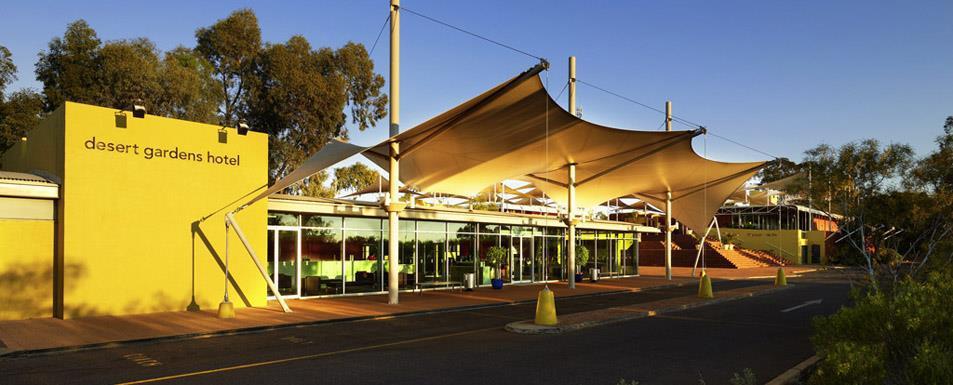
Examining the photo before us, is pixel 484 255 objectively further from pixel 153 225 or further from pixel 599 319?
pixel 153 225

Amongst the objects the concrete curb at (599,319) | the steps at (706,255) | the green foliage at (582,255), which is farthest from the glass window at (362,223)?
the steps at (706,255)

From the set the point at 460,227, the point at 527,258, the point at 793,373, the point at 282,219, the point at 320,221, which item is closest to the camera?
the point at 793,373

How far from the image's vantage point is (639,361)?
955 cm

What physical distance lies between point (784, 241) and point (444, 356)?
1997 inches

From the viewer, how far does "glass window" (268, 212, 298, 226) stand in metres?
18.0

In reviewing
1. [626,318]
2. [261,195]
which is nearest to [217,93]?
[261,195]

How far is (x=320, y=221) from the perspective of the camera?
19125 mm

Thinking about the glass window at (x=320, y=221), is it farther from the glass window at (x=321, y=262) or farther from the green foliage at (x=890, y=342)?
the green foliage at (x=890, y=342)

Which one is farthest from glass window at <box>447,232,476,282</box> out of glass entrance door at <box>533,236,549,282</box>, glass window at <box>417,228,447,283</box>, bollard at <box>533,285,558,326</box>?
bollard at <box>533,285,558,326</box>

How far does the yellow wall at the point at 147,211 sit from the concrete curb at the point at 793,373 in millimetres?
12548

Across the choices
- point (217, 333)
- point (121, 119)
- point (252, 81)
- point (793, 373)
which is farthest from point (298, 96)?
point (793, 373)

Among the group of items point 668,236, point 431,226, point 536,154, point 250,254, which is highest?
point 536,154

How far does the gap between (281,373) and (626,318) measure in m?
8.86

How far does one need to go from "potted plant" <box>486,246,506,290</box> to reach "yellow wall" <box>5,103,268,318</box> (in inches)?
377
